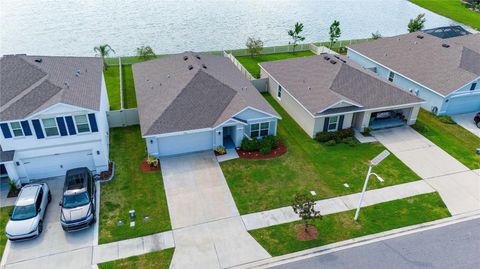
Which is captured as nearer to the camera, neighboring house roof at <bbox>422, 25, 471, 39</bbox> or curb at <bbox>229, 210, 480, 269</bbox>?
curb at <bbox>229, 210, 480, 269</bbox>

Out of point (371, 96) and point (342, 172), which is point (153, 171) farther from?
point (371, 96)

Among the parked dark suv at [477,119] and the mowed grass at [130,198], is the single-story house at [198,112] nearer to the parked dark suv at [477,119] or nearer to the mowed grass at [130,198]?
the mowed grass at [130,198]

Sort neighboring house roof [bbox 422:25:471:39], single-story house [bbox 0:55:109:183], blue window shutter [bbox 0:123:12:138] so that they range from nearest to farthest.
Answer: blue window shutter [bbox 0:123:12:138]
single-story house [bbox 0:55:109:183]
neighboring house roof [bbox 422:25:471:39]

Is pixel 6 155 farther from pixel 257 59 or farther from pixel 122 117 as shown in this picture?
pixel 257 59

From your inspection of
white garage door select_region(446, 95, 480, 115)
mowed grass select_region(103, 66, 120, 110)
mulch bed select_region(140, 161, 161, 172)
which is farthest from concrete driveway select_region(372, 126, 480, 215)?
mowed grass select_region(103, 66, 120, 110)

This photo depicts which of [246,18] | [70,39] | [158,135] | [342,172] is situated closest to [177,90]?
[158,135]

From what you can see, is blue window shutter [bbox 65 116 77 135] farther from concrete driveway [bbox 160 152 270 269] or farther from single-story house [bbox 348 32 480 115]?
single-story house [bbox 348 32 480 115]

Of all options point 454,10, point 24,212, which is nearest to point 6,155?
point 24,212

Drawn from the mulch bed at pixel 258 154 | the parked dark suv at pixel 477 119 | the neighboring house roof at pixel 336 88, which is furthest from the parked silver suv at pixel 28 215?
the parked dark suv at pixel 477 119
